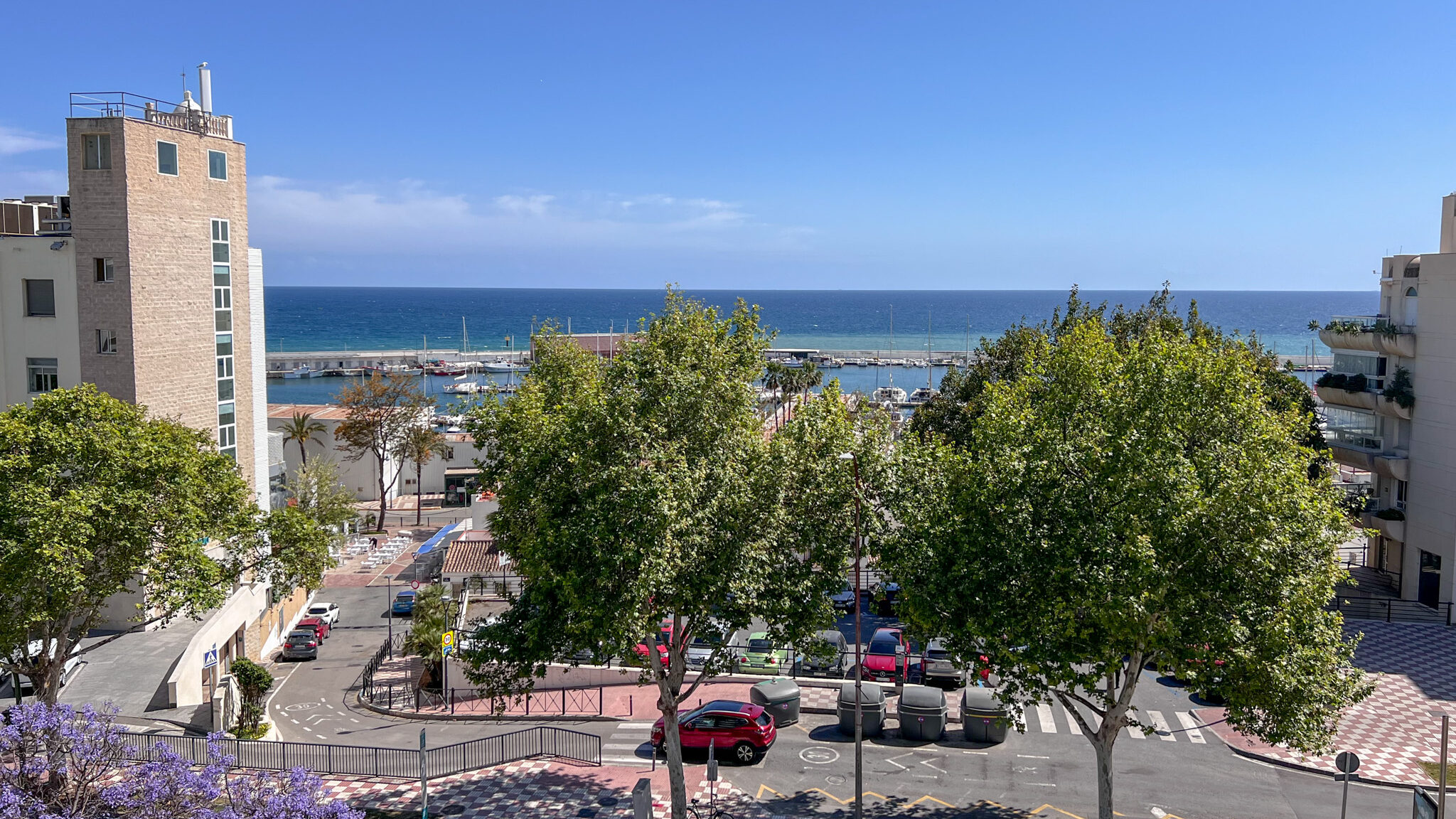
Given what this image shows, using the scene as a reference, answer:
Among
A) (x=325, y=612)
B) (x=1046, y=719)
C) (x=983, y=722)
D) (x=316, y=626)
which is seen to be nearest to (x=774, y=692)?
(x=983, y=722)

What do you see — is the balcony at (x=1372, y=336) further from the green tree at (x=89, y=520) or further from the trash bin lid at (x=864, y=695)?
the green tree at (x=89, y=520)

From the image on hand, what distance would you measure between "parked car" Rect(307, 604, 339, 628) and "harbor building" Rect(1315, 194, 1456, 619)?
45724 millimetres

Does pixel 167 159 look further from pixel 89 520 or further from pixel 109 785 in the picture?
pixel 109 785

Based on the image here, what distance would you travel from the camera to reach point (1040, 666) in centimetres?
1984

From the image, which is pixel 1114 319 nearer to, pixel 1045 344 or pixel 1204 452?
Result: pixel 1045 344

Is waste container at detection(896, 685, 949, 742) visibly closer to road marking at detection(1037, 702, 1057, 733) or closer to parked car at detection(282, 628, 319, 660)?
road marking at detection(1037, 702, 1057, 733)

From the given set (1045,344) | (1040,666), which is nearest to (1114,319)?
(1045,344)

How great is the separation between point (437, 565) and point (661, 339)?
110ft

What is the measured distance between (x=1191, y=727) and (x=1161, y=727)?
869 mm

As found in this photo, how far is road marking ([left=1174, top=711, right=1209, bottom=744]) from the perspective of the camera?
28.4 meters

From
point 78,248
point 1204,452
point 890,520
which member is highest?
point 78,248

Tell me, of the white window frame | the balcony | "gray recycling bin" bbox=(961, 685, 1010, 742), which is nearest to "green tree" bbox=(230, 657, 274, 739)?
the white window frame

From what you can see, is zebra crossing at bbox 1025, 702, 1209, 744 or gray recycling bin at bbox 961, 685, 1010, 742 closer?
gray recycling bin at bbox 961, 685, 1010, 742

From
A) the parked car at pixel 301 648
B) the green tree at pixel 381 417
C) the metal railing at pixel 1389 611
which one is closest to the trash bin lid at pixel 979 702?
the metal railing at pixel 1389 611
